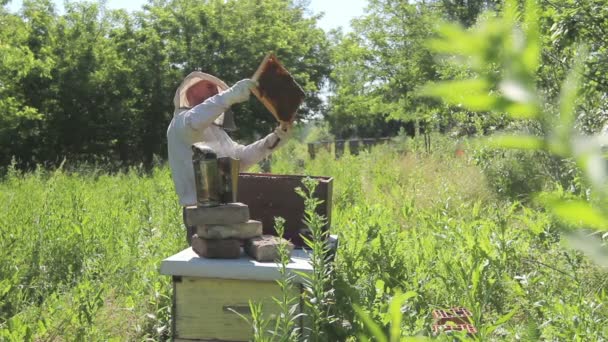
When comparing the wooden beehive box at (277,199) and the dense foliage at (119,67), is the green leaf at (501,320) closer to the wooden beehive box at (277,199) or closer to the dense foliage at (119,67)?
the wooden beehive box at (277,199)

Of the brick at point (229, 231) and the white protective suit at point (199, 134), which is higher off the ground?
the white protective suit at point (199, 134)

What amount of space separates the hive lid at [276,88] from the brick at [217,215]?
2.38 feet

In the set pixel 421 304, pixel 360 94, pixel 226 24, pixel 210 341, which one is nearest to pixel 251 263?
pixel 210 341

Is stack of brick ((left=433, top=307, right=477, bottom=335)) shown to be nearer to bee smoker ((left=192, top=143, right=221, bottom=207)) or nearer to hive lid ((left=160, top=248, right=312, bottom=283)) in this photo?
hive lid ((left=160, top=248, right=312, bottom=283))

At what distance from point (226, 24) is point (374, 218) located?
1382cm

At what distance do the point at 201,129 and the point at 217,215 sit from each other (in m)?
0.68

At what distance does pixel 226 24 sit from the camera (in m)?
17.2

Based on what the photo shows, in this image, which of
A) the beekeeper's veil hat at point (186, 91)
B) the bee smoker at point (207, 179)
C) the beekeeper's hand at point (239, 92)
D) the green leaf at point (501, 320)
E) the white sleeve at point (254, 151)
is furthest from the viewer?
the white sleeve at point (254, 151)

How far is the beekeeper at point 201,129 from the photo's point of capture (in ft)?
11.0

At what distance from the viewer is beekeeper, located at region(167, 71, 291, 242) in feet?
11.0

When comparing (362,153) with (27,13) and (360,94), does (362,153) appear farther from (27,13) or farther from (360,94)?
(360,94)

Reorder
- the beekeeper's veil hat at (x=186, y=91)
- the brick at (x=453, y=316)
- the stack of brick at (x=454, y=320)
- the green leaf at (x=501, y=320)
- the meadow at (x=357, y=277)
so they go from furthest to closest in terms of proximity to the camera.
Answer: the beekeeper's veil hat at (x=186, y=91) → the meadow at (x=357, y=277) → the brick at (x=453, y=316) → the stack of brick at (x=454, y=320) → the green leaf at (x=501, y=320)

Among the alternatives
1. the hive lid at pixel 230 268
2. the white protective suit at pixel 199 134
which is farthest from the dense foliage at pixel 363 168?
the white protective suit at pixel 199 134

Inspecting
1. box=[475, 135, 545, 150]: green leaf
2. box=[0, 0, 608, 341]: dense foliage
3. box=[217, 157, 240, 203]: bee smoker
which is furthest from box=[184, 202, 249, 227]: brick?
box=[475, 135, 545, 150]: green leaf
